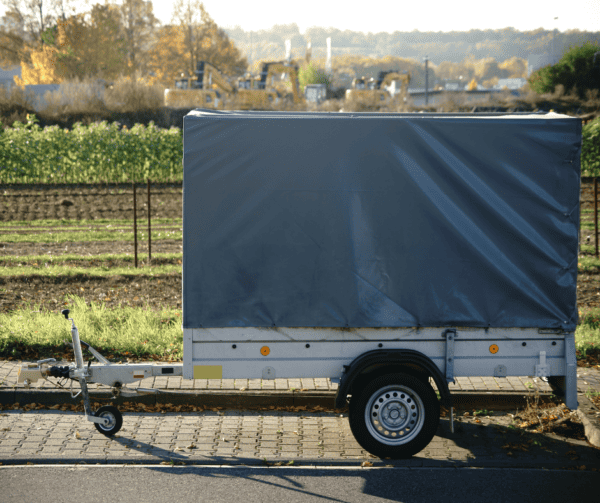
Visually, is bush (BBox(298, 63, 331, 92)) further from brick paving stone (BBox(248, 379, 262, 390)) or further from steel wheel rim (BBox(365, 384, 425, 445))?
steel wheel rim (BBox(365, 384, 425, 445))

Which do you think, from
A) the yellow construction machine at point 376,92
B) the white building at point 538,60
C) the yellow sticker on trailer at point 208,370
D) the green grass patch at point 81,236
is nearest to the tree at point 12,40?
the yellow construction machine at point 376,92

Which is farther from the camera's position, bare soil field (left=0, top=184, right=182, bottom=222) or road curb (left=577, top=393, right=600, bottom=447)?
bare soil field (left=0, top=184, right=182, bottom=222)

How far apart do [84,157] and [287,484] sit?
78.6ft

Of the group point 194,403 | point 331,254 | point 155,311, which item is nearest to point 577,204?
point 331,254

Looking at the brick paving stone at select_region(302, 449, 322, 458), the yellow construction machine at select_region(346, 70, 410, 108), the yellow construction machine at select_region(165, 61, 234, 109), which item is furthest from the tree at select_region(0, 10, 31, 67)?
the brick paving stone at select_region(302, 449, 322, 458)

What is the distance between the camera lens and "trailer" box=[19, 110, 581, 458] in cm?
566

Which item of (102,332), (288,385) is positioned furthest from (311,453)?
(102,332)

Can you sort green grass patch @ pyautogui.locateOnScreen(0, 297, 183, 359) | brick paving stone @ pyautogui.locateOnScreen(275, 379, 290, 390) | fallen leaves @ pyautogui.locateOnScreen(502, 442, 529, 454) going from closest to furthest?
fallen leaves @ pyautogui.locateOnScreen(502, 442, 529, 454)
brick paving stone @ pyautogui.locateOnScreen(275, 379, 290, 390)
green grass patch @ pyautogui.locateOnScreen(0, 297, 183, 359)

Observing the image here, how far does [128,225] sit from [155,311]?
10.4 metres

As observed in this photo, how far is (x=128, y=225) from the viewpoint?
19.9 m

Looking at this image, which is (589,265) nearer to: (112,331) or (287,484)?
(112,331)

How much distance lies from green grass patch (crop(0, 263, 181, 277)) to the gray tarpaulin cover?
24.4ft

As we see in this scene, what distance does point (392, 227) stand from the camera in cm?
572

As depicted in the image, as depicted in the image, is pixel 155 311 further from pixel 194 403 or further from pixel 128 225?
pixel 128 225
